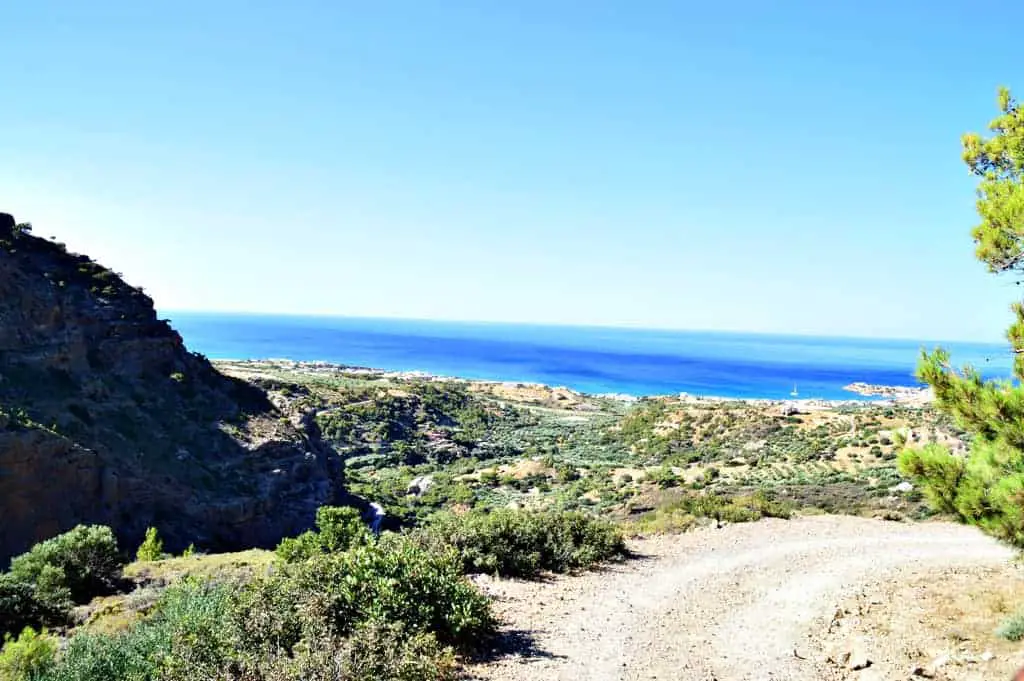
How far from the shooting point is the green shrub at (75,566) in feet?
40.2

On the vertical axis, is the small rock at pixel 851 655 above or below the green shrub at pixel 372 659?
below

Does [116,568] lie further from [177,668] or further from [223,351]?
[223,351]

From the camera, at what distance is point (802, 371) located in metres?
176

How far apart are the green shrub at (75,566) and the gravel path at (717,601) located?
27.8 ft

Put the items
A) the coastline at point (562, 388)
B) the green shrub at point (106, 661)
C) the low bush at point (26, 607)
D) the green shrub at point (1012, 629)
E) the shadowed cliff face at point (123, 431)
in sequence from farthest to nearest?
the coastline at point (562, 388) < the shadowed cliff face at point (123, 431) < the low bush at point (26, 607) < the green shrub at point (1012, 629) < the green shrub at point (106, 661)

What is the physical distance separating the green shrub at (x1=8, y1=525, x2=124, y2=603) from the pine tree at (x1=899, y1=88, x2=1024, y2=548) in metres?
14.6

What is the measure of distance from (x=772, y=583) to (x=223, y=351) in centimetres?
17250

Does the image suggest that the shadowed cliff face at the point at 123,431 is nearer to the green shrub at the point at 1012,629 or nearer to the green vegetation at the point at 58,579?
the green vegetation at the point at 58,579

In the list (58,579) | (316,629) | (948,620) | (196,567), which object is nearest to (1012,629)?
(948,620)

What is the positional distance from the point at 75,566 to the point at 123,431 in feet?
42.1

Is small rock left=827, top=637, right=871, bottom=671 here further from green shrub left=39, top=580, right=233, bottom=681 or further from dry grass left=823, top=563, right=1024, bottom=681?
green shrub left=39, top=580, right=233, bottom=681

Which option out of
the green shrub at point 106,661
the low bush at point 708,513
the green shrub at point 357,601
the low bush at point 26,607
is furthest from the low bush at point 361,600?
A: the low bush at point 708,513

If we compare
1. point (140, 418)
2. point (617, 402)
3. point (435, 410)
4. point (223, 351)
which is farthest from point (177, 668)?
point (223, 351)

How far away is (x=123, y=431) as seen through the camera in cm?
2402
